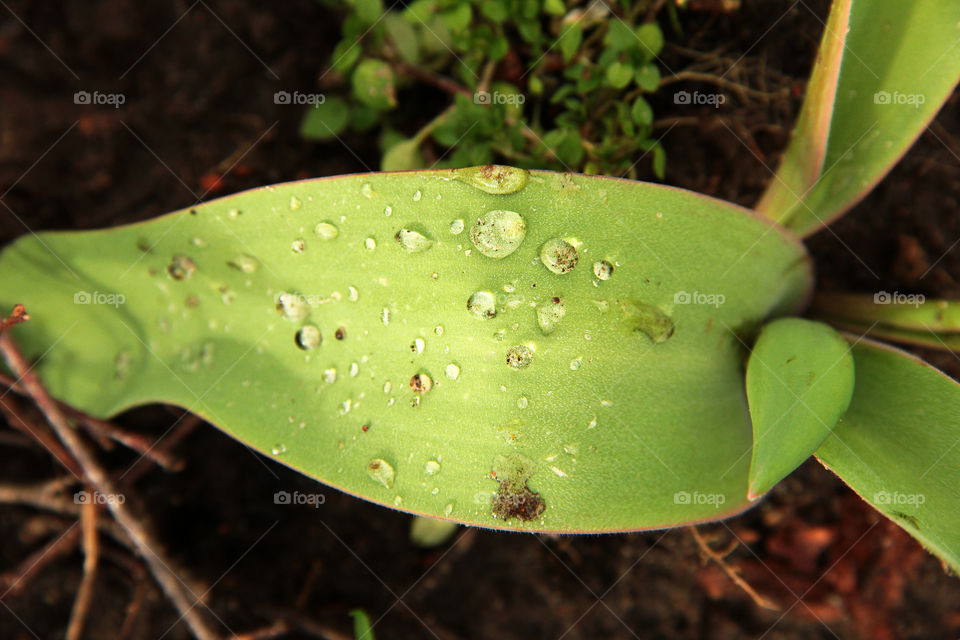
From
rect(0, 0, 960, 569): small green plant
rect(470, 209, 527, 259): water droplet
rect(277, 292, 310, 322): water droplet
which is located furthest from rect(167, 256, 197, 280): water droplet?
rect(470, 209, 527, 259): water droplet

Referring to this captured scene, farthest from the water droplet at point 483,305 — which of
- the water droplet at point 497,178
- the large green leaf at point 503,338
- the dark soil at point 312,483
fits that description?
the dark soil at point 312,483

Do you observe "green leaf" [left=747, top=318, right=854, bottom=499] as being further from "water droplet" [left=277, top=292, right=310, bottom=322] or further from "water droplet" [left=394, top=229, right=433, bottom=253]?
"water droplet" [left=277, top=292, right=310, bottom=322]

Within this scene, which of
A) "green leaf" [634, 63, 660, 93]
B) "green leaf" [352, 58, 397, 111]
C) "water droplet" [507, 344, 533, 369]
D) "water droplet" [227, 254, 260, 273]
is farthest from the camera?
"green leaf" [352, 58, 397, 111]

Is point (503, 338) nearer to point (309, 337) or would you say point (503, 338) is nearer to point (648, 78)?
point (309, 337)

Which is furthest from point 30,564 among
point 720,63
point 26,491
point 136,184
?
point 720,63

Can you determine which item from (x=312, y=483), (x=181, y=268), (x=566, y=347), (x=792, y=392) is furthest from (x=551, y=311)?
(x=312, y=483)

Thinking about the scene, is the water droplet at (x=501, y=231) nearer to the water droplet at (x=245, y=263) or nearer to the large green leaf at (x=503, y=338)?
the large green leaf at (x=503, y=338)

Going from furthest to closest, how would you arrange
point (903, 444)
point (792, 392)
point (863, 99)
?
1. point (863, 99)
2. point (903, 444)
3. point (792, 392)
